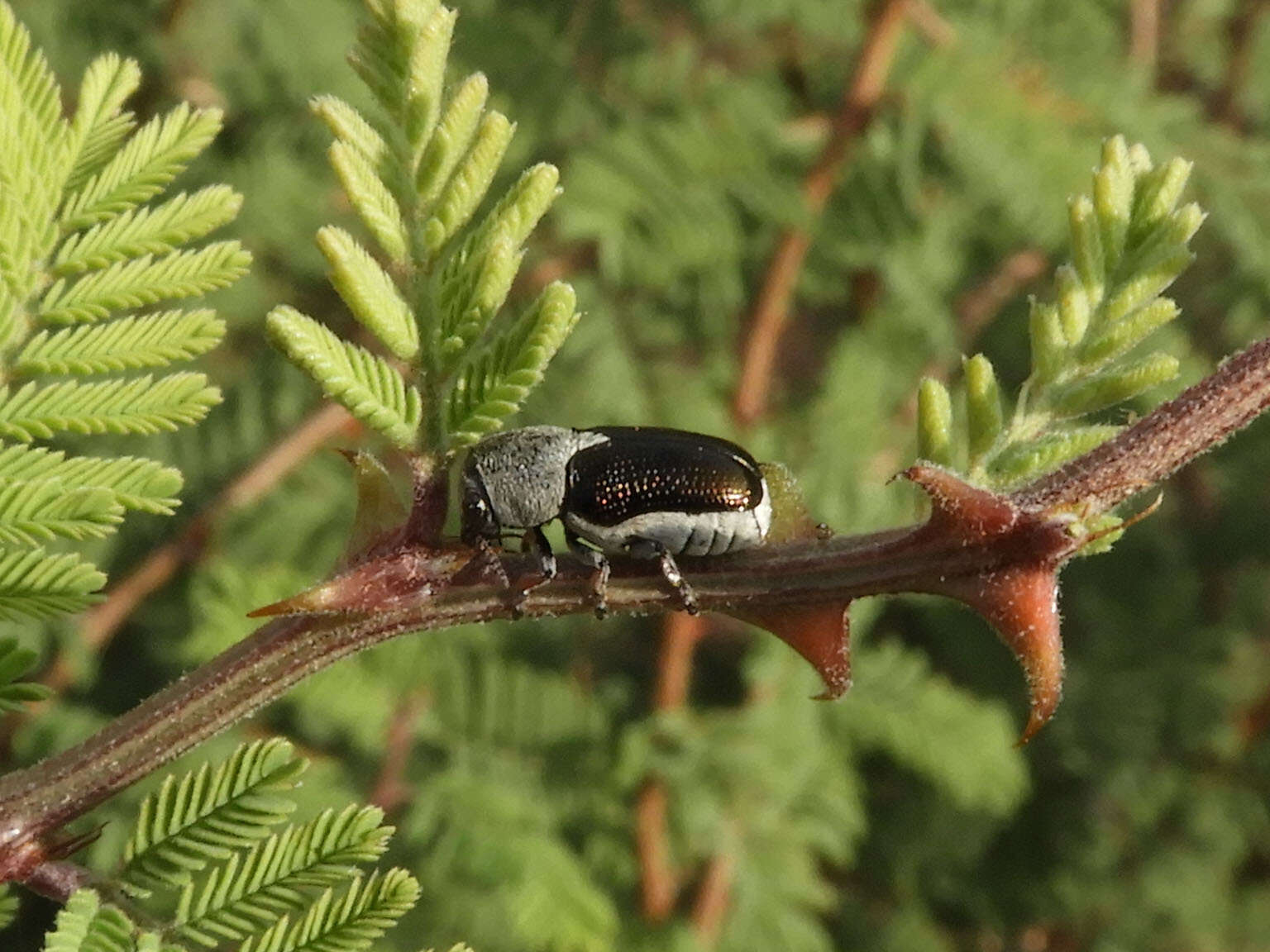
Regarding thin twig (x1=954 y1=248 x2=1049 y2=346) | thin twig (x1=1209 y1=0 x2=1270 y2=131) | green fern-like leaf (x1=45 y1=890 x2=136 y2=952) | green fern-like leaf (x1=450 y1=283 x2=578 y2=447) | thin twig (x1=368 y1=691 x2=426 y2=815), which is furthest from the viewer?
thin twig (x1=1209 y1=0 x2=1270 y2=131)

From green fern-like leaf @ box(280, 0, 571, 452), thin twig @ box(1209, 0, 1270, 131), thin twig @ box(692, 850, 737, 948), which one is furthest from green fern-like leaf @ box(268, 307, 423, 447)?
thin twig @ box(1209, 0, 1270, 131)

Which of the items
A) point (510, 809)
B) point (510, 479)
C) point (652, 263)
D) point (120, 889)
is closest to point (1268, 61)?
point (652, 263)

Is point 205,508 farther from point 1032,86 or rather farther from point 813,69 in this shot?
point 1032,86

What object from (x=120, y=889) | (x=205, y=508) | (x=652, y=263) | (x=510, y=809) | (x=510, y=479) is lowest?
(x=120, y=889)

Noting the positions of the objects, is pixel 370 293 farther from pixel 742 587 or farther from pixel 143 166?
pixel 742 587

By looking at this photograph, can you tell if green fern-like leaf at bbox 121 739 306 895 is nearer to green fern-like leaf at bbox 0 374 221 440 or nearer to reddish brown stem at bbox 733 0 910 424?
green fern-like leaf at bbox 0 374 221 440

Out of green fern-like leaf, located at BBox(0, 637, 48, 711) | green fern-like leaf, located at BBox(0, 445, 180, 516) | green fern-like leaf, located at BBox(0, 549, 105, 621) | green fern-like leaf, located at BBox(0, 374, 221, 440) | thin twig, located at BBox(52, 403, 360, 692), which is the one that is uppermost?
thin twig, located at BBox(52, 403, 360, 692)

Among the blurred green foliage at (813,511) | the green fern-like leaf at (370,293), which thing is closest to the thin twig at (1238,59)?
the blurred green foliage at (813,511)
